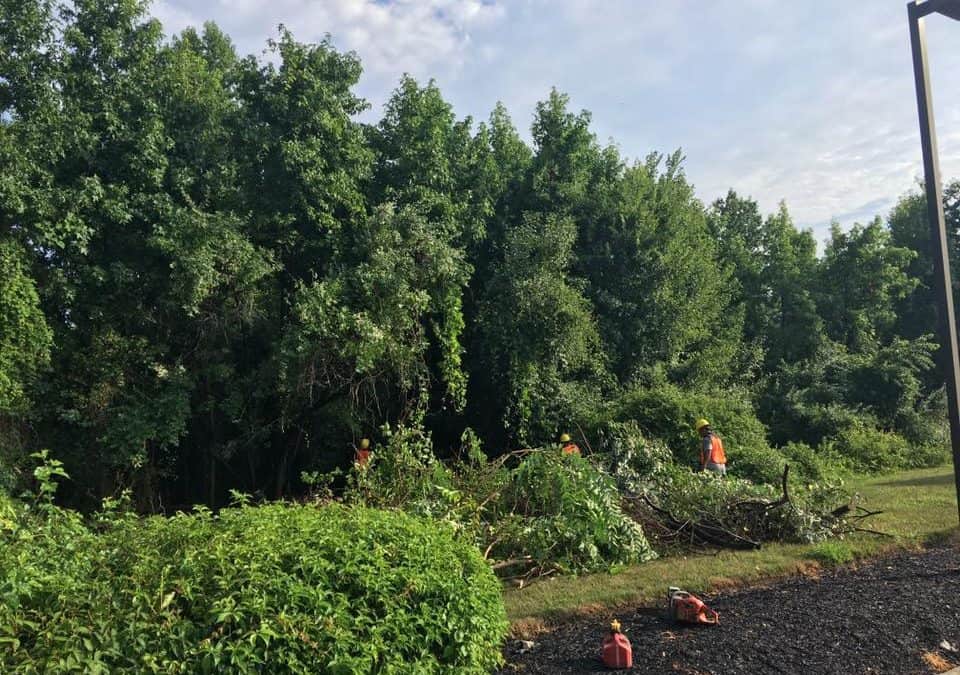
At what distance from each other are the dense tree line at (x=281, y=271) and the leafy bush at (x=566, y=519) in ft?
15.8

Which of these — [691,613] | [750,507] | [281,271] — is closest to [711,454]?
[750,507]

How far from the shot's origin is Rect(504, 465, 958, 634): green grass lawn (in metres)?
5.67

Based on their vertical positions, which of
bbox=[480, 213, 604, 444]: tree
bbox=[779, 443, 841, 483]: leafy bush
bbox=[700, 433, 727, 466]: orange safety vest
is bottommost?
bbox=[779, 443, 841, 483]: leafy bush

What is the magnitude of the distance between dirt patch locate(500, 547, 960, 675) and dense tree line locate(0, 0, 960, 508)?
729 cm

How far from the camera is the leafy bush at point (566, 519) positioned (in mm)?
6766

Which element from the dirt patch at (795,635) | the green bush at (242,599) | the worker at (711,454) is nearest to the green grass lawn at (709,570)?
the dirt patch at (795,635)

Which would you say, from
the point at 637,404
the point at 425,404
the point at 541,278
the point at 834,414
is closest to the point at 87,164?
the point at 425,404

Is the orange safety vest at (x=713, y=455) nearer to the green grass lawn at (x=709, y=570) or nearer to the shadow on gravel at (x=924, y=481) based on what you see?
the green grass lawn at (x=709, y=570)

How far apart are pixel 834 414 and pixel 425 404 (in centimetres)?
1047

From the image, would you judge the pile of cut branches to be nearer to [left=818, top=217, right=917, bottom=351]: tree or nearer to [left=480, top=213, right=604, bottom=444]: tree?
[left=480, top=213, right=604, bottom=444]: tree

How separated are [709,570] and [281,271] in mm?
10166

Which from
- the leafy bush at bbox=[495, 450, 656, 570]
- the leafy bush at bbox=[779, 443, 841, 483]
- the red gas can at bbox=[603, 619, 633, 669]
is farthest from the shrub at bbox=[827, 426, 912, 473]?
the red gas can at bbox=[603, 619, 633, 669]

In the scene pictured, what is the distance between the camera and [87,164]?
39.0 ft

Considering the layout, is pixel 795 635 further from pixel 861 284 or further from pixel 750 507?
pixel 861 284
